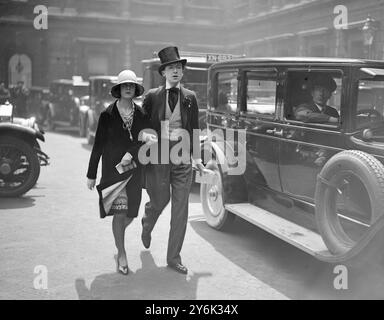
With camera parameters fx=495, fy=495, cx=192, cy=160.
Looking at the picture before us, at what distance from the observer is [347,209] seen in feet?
12.5

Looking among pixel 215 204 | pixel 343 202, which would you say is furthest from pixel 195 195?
pixel 343 202

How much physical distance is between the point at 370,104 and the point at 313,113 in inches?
19.1

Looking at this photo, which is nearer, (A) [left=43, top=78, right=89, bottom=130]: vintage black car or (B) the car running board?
(B) the car running board

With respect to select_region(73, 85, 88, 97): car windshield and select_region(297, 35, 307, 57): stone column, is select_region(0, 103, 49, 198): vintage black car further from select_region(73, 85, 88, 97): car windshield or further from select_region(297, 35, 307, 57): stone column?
select_region(297, 35, 307, 57): stone column

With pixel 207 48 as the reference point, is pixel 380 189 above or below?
below

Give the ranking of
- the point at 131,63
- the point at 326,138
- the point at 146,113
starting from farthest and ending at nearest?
1. the point at 131,63
2. the point at 146,113
3. the point at 326,138

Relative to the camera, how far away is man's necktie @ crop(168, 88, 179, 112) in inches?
170

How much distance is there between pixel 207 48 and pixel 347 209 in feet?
82.9

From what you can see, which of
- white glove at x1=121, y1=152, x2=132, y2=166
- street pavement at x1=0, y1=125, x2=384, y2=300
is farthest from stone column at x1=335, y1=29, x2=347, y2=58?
white glove at x1=121, y1=152, x2=132, y2=166

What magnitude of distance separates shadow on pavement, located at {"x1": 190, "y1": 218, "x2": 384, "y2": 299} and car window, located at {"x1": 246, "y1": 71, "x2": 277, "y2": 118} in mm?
1361

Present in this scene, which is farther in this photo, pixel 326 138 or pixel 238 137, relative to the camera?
pixel 238 137

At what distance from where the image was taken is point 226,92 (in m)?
6.08

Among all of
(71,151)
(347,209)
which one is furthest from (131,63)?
(347,209)

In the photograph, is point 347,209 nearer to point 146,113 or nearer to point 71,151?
point 146,113
